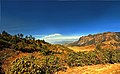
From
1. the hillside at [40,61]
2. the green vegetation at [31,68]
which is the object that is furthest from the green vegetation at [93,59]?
the green vegetation at [31,68]

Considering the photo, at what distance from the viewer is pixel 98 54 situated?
57.8ft

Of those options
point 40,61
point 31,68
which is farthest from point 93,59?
point 31,68

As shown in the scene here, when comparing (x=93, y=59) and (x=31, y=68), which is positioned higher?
(x=93, y=59)

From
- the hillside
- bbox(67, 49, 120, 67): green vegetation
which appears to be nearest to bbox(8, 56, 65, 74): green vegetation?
the hillside

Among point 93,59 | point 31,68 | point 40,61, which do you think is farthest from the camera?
point 93,59

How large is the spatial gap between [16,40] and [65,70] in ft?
35.4

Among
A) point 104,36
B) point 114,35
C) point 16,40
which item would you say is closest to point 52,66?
point 16,40

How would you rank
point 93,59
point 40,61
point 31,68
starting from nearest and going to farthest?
1. point 31,68
2. point 40,61
3. point 93,59

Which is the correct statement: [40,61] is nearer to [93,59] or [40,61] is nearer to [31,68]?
[31,68]

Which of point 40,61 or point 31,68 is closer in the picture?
point 31,68

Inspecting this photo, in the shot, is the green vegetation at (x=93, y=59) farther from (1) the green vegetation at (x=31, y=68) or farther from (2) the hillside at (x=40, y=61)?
(1) the green vegetation at (x=31, y=68)

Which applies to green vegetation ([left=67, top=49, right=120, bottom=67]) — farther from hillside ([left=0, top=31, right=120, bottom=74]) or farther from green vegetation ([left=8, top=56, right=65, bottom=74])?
green vegetation ([left=8, top=56, right=65, bottom=74])

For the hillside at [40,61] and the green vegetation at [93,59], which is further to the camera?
the green vegetation at [93,59]

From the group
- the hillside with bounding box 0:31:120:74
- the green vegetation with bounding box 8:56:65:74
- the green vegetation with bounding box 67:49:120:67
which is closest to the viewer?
the green vegetation with bounding box 8:56:65:74
